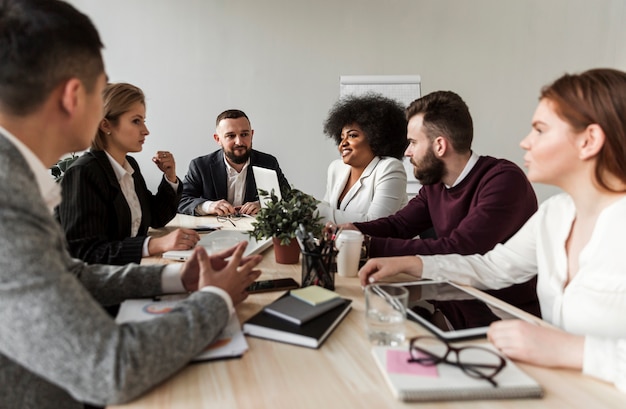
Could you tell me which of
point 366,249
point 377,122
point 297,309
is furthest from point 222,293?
point 377,122

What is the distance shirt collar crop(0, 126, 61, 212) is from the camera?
73 centimetres

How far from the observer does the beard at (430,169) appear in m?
1.94

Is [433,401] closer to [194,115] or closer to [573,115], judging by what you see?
[573,115]

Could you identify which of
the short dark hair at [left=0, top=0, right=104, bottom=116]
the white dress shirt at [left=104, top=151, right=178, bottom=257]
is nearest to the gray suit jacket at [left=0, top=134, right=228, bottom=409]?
the short dark hair at [left=0, top=0, right=104, bottom=116]

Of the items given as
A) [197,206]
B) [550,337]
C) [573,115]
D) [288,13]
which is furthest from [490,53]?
[550,337]

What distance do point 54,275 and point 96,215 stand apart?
3.30ft

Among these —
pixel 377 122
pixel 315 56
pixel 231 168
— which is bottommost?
pixel 231 168

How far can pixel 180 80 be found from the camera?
3.69 metres

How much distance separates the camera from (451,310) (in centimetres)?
105

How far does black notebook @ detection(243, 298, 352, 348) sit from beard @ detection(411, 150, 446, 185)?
1.16 m

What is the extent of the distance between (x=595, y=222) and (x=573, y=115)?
0.27 m

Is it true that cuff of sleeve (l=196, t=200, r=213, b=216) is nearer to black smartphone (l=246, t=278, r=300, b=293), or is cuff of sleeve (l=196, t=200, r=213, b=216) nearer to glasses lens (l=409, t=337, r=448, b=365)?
black smartphone (l=246, t=278, r=300, b=293)

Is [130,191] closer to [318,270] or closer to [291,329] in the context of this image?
[318,270]

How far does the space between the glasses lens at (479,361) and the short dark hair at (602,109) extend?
539mm
